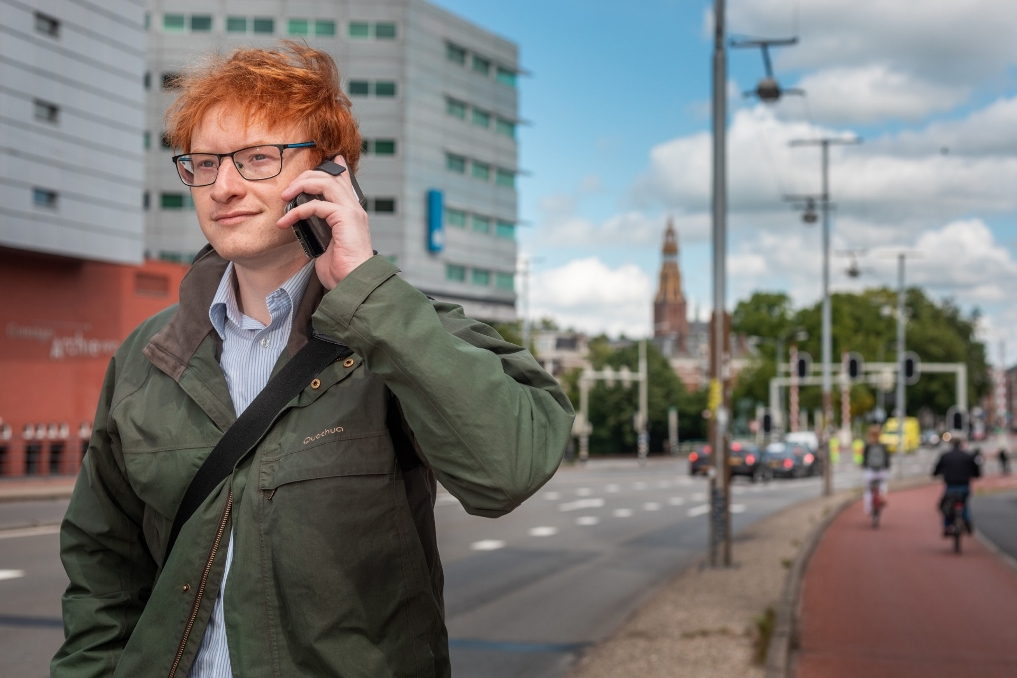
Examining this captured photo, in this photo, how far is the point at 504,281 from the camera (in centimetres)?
6831

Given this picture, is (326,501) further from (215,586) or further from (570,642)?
(570,642)

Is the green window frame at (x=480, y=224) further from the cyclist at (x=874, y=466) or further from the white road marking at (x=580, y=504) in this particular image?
the cyclist at (x=874, y=466)

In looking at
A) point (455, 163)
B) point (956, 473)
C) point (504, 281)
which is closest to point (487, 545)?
point (956, 473)

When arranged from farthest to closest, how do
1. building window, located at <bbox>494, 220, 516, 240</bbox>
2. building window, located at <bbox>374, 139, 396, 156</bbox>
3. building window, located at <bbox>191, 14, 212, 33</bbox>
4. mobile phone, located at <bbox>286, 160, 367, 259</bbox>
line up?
building window, located at <bbox>494, 220, 516, 240</bbox>
building window, located at <bbox>374, 139, 396, 156</bbox>
building window, located at <bbox>191, 14, 212, 33</bbox>
mobile phone, located at <bbox>286, 160, 367, 259</bbox>

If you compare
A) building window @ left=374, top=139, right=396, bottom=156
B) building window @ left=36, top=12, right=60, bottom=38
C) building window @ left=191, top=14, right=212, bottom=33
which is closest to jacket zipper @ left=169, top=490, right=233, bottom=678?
building window @ left=36, top=12, right=60, bottom=38

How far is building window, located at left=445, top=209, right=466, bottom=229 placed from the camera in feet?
209

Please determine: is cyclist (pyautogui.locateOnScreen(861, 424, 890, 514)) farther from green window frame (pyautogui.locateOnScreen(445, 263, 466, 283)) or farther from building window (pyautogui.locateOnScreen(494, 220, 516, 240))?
building window (pyautogui.locateOnScreen(494, 220, 516, 240))

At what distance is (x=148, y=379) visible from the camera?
7.02 feet

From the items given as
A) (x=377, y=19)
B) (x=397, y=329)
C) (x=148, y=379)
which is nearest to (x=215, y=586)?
(x=148, y=379)

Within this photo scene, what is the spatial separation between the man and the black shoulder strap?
2 centimetres

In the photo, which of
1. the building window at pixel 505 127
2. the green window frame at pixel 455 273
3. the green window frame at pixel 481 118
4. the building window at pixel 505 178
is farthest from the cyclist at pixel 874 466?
the building window at pixel 505 127

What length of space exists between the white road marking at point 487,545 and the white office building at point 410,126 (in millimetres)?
39981

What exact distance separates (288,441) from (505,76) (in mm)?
68716

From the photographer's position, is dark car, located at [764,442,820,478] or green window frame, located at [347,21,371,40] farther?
green window frame, located at [347,21,371,40]
